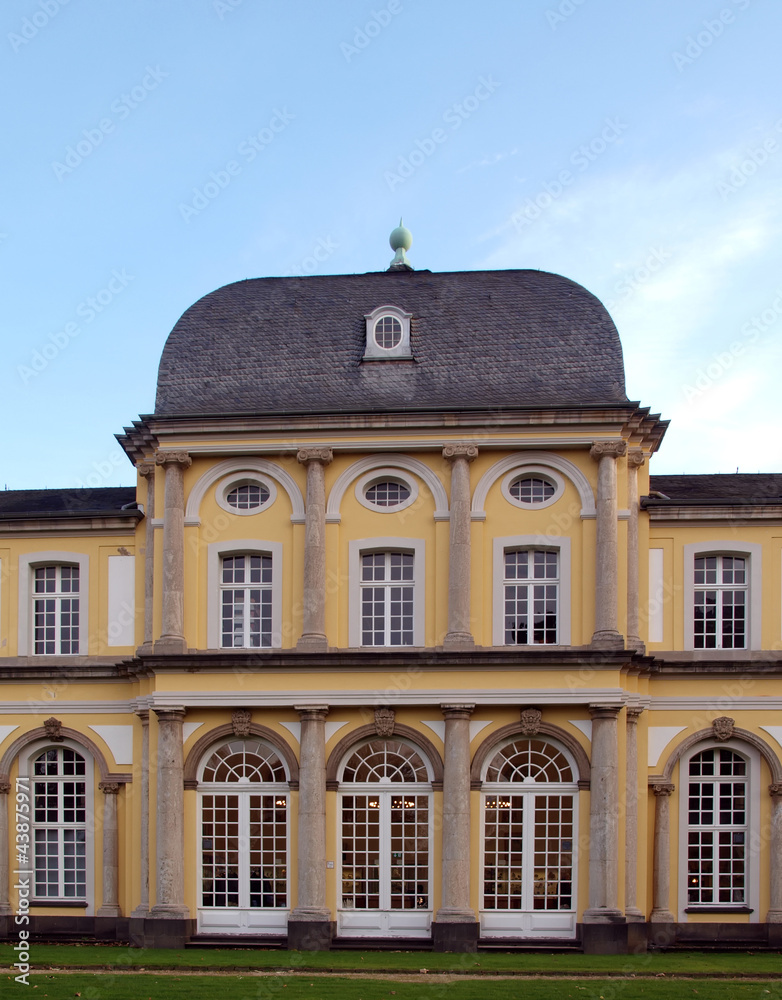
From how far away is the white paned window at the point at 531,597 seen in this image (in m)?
30.8

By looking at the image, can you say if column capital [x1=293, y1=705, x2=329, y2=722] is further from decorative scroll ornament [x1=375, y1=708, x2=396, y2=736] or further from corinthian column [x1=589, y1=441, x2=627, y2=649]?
corinthian column [x1=589, y1=441, x2=627, y2=649]

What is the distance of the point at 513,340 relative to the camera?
106 ft

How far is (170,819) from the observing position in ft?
99.4

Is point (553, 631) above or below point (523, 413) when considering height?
below

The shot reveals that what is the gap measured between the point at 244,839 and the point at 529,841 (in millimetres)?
6363

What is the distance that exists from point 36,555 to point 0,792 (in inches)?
223

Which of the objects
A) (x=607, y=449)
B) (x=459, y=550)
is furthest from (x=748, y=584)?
(x=459, y=550)

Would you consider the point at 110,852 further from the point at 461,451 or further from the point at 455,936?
the point at 461,451

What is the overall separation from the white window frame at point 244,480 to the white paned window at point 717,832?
11.5 m

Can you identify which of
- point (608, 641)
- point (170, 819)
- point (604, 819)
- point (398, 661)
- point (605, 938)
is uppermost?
point (608, 641)

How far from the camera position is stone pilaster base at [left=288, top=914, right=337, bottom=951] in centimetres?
2950

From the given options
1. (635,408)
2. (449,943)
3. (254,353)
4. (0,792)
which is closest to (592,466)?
A: (635,408)

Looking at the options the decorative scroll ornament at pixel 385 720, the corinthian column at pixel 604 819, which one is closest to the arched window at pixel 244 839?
the decorative scroll ornament at pixel 385 720

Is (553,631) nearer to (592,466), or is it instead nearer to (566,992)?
(592,466)
